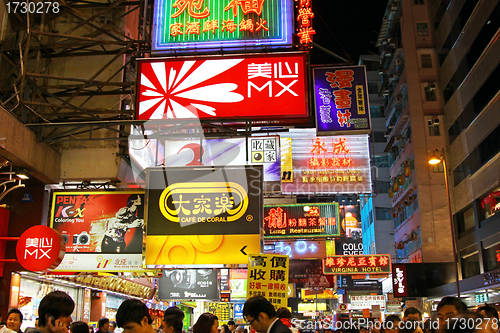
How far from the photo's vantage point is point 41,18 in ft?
38.7

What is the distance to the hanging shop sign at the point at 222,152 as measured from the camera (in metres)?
13.6

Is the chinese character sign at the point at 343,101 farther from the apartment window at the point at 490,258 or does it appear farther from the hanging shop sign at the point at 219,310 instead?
the hanging shop sign at the point at 219,310

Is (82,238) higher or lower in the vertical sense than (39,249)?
higher

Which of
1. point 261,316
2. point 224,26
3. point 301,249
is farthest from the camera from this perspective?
point 301,249

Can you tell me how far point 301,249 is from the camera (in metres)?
29.3

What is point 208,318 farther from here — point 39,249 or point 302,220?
point 302,220

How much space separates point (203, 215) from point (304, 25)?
516cm

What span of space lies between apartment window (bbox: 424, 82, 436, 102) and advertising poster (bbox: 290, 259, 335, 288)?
16891 millimetres

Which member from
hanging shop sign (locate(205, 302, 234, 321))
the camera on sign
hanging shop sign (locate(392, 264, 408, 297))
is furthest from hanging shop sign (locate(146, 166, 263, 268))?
hanging shop sign (locate(205, 302, 234, 321))

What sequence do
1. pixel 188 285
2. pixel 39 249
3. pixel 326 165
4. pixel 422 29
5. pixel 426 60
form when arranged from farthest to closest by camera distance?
pixel 422 29 < pixel 426 60 < pixel 326 165 < pixel 188 285 < pixel 39 249

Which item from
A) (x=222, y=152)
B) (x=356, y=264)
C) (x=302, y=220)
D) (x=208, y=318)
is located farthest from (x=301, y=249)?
(x=208, y=318)

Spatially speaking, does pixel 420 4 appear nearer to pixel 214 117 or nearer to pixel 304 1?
pixel 304 1

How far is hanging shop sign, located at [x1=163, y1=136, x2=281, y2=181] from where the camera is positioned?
44.5 feet

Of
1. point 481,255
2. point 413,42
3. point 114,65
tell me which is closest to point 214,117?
point 114,65
